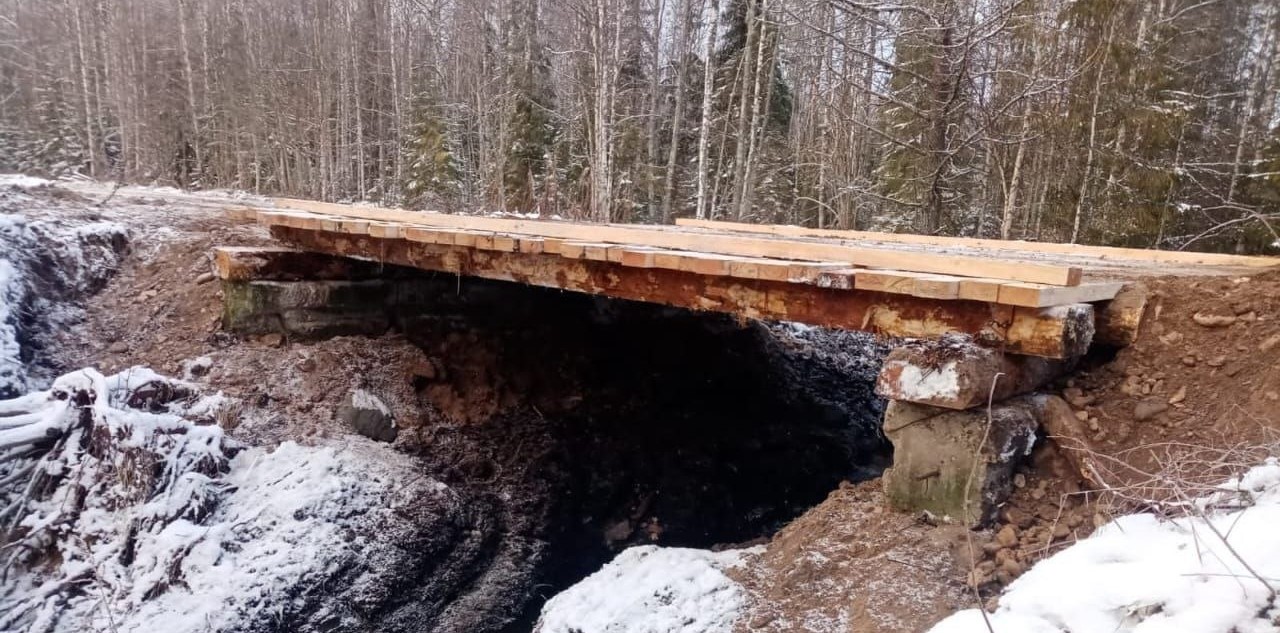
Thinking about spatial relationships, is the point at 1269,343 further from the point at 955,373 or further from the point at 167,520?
the point at 167,520

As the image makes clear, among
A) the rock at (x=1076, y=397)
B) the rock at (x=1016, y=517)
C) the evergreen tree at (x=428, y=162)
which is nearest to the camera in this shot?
the rock at (x=1016, y=517)

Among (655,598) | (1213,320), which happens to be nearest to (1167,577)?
(1213,320)

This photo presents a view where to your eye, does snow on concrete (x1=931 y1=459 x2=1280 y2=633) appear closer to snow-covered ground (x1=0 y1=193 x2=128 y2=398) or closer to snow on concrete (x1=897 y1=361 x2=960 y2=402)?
snow on concrete (x1=897 y1=361 x2=960 y2=402)

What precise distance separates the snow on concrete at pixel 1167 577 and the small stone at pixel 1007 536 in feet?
1.30

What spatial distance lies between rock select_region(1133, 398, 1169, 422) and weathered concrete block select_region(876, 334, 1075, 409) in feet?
1.41

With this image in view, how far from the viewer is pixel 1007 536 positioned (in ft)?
9.84

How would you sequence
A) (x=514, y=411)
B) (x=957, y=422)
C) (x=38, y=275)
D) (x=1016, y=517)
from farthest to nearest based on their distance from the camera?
(x=514, y=411) → (x=38, y=275) → (x=957, y=422) → (x=1016, y=517)

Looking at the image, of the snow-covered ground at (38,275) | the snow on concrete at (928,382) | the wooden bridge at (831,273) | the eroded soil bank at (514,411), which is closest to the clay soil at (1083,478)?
the wooden bridge at (831,273)

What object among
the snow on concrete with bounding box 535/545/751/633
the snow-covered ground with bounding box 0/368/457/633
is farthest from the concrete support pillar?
the snow-covered ground with bounding box 0/368/457/633

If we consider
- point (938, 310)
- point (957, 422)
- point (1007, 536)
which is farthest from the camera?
point (938, 310)

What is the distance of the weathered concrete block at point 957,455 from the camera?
313cm

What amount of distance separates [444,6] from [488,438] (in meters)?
20.0

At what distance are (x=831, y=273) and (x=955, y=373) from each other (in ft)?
2.41

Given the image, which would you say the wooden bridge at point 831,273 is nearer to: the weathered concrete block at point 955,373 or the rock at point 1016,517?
the weathered concrete block at point 955,373
